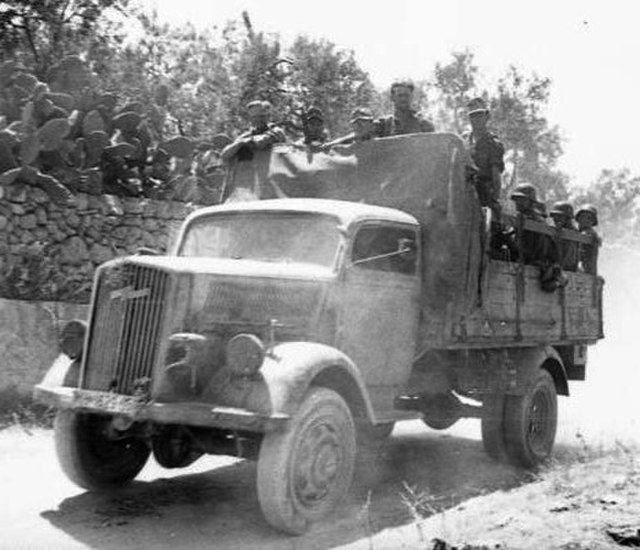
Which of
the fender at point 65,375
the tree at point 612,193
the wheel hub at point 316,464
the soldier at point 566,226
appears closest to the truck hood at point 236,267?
the fender at point 65,375

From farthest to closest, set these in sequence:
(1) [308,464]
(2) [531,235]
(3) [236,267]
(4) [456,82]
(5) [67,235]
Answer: (4) [456,82], (5) [67,235], (2) [531,235], (3) [236,267], (1) [308,464]

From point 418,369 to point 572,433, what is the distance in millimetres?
3048

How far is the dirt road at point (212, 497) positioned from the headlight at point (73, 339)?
96cm

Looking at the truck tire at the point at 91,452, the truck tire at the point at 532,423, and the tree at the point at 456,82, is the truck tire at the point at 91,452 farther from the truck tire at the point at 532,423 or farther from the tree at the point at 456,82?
the tree at the point at 456,82

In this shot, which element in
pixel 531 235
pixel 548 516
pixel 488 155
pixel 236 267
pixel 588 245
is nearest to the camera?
pixel 548 516

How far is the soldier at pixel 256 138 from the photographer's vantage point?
736 cm

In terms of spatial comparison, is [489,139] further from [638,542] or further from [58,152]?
[58,152]

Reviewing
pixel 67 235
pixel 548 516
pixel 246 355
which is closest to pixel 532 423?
pixel 548 516

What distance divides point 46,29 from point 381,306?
40.3ft

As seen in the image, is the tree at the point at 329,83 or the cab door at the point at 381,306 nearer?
the cab door at the point at 381,306

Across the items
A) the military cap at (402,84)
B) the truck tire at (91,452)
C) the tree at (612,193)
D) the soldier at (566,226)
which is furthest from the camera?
the tree at (612,193)

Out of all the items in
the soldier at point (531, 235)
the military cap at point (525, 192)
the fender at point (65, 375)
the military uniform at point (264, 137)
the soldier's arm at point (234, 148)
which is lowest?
the fender at point (65, 375)

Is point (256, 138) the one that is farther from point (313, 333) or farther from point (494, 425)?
point (494, 425)

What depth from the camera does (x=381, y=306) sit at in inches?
236
